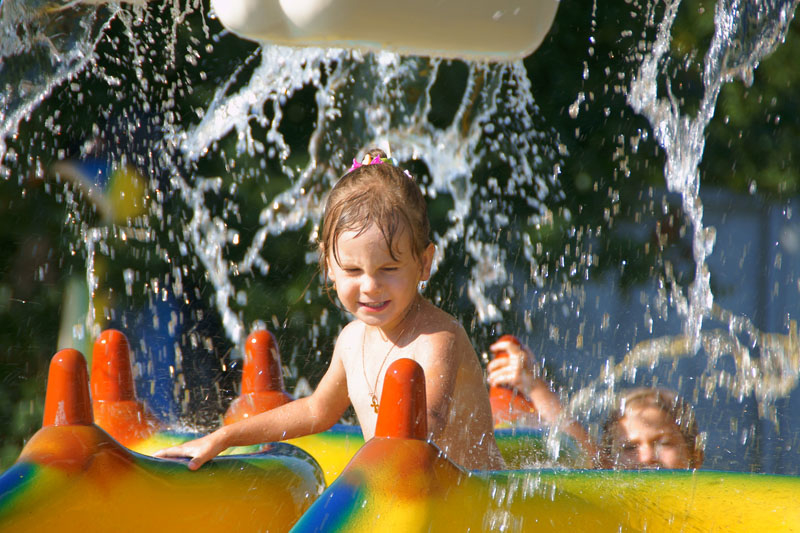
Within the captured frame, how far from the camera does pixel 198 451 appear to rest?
1447 mm

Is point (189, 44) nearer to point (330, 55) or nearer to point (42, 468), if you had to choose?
point (330, 55)

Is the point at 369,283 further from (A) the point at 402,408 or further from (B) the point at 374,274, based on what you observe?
(A) the point at 402,408

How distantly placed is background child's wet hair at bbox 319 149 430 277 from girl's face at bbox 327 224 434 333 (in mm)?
14

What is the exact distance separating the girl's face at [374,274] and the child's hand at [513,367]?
24.3 inches

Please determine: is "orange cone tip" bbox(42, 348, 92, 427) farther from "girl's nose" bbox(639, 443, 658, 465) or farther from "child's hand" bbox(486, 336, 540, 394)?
"girl's nose" bbox(639, 443, 658, 465)

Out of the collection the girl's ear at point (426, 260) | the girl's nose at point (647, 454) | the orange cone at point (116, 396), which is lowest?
the girl's nose at point (647, 454)

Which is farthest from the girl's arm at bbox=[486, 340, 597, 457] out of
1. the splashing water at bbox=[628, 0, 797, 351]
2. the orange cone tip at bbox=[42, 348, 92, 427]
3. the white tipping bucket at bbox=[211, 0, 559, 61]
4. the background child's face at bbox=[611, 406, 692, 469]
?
the splashing water at bbox=[628, 0, 797, 351]

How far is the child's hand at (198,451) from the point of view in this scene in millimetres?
1426

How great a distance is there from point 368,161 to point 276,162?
1.70 m

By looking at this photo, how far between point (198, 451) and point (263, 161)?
2.16 m

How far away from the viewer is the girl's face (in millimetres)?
1578

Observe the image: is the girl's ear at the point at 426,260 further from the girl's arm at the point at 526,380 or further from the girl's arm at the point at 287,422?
the girl's arm at the point at 526,380

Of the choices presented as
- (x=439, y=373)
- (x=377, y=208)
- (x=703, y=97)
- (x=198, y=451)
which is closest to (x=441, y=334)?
(x=439, y=373)

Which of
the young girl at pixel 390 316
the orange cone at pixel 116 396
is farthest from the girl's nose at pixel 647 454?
the orange cone at pixel 116 396
